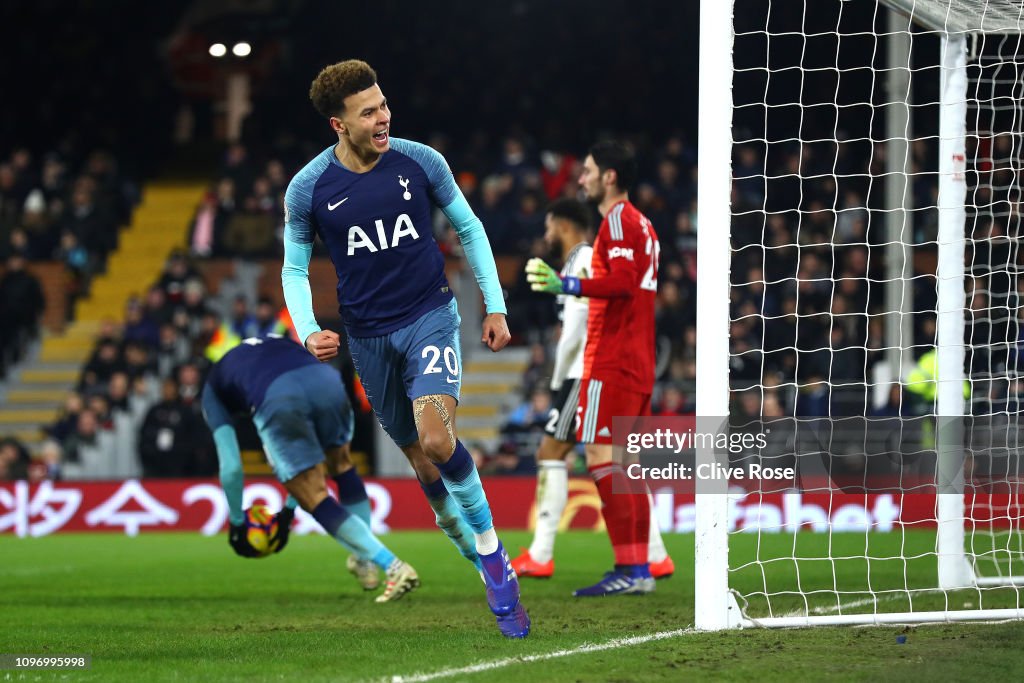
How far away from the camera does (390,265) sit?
5934 mm

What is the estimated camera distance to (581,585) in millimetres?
8141

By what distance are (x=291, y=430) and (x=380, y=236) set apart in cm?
193

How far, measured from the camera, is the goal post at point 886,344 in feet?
19.2

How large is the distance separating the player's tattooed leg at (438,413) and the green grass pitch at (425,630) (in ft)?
2.77

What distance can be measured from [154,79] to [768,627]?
22.1 metres

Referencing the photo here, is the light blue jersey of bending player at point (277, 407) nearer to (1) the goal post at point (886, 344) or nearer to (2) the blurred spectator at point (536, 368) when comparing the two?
(1) the goal post at point (886, 344)

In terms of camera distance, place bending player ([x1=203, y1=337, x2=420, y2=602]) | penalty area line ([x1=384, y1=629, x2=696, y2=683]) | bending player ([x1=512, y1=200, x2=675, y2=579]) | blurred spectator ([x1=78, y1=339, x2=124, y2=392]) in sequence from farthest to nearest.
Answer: blurred spectator ([x1=78, y1=339, x2=124, y2=392])
bending player ([x1=512, y1=200, x2=675, y2=579])
bending player ([x1=203, y1=337, x2=420, y2=602])
penalty area line ([x1=384, y1=629, x2=696, y2=683])

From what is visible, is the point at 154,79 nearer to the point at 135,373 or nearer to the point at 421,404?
the point at 135,373

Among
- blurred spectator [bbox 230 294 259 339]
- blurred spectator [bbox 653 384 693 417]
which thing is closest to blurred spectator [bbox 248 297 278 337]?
blurred spectator [bbox 230 294 259 339]

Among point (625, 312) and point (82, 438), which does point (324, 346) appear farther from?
point (82, 438)

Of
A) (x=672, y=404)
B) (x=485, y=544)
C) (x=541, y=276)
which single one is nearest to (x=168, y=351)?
(x=672, y=404)

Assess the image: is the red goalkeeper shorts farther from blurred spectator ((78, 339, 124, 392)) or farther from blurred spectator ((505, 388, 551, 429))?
blurred spectator ((78, 339, 124, 392))

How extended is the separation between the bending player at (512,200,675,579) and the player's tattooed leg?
2.36 meters

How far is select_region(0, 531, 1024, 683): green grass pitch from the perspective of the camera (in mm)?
4859
